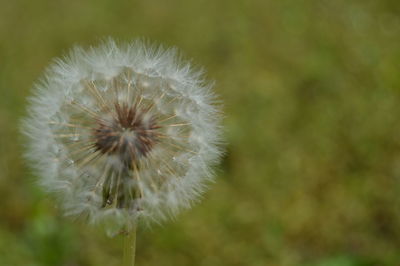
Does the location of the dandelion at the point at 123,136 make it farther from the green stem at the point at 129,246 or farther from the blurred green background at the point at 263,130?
the blurred green background at the point at 263,130

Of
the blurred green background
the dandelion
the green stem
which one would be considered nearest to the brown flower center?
the dandelion

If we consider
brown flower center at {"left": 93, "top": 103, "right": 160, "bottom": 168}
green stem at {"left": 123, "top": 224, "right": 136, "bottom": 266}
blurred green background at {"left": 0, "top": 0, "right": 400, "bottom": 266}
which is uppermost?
blurred green background at {"left": 0, "top": 0, "right": 400, "bottom": 266}

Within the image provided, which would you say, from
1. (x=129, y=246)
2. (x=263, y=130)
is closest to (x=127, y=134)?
(x=129, y=246)

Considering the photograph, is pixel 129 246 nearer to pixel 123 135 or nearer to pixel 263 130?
pixel 123 135

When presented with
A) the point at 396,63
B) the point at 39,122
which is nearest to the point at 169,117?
the point at 39,122

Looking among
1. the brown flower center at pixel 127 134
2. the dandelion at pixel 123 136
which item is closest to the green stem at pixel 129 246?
the dandelion at pixel 123 136

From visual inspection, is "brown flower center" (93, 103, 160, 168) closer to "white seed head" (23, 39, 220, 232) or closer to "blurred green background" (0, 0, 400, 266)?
"white seed head" (23, 39, 220, 232)

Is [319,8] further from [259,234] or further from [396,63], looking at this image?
[259,234]

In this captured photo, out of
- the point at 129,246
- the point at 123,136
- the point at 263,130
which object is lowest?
the point at 129,246
